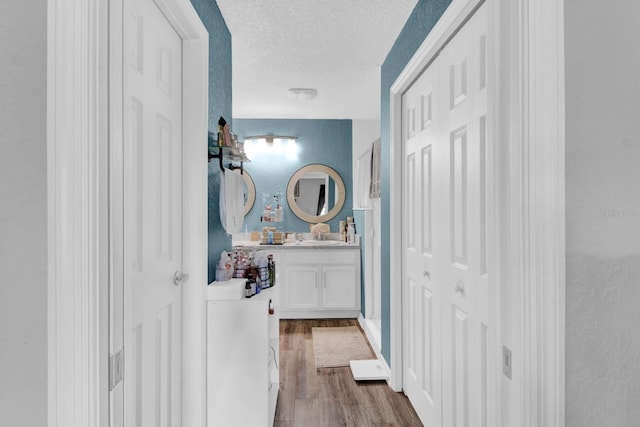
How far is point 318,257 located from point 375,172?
4.39 ft

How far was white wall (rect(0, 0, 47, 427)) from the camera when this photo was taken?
620mm

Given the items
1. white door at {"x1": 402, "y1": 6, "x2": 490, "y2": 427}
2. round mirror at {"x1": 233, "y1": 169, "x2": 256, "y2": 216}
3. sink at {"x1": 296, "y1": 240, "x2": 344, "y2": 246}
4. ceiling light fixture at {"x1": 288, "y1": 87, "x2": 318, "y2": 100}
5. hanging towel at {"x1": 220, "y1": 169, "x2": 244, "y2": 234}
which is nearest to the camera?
white door at {"x1": 402, "y1": 6, "x2": 490, "y2": 427}

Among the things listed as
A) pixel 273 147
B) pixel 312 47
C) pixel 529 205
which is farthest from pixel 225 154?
pixel 273 147

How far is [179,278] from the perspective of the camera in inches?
65.5

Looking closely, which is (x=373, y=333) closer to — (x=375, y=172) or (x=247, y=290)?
(x=375, y=172)

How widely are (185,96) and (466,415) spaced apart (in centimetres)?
195

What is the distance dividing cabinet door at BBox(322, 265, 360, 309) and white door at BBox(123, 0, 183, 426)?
268 cm

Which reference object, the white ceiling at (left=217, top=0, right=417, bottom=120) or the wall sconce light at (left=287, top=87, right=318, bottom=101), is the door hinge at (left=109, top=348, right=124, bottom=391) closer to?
the white ceiling at (left=217, top=0, right=417, bottom=120)

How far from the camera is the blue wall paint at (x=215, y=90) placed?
1.98m

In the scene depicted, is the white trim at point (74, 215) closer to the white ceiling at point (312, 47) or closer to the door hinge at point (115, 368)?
the door hinge at point (115, 368)

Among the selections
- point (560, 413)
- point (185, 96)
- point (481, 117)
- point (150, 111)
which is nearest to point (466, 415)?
point (560, 413)

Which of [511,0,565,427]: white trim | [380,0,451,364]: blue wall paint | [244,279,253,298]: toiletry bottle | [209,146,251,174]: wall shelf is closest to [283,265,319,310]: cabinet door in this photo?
[380,0,451,364]: blue wall paint

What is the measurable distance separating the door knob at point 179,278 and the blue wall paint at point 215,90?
0.26 m
